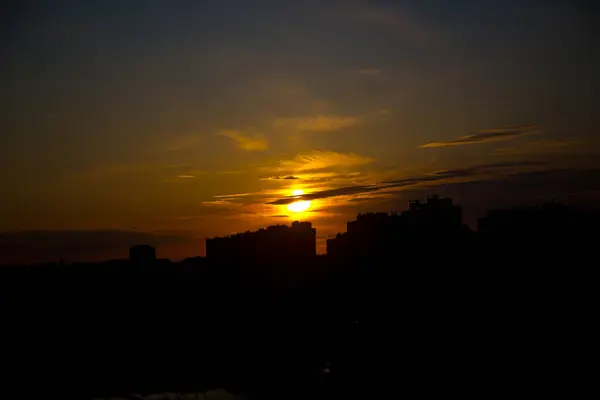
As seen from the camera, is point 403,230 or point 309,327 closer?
point 309,327

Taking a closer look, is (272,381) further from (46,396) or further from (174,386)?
(46,396)

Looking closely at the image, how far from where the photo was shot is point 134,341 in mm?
31734

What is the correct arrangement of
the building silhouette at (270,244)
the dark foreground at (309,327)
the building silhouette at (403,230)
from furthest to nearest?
the building silhouette at (270,244) < the building silhouette at (403,230) < the dark foreground at (309,327)

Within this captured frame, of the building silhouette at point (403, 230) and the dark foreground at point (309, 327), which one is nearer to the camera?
the dark foreground at point (309, 327)

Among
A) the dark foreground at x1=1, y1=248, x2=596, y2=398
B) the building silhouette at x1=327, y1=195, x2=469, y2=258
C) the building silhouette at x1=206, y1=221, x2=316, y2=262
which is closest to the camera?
the dark foreground at x1=1, y1=248, x2=596, y2=398

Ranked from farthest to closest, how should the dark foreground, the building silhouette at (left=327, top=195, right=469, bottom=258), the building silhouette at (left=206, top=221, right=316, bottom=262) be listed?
the building silhouette at (left=206, top=221, right=316, bottom=262)
the building silhouette at (left=327, top=195, right=469, bottom=258)
the dark foreground

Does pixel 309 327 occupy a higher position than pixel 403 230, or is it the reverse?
pixel 403 230

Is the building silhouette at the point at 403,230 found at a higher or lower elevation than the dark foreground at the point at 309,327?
higher

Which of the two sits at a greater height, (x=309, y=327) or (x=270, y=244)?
(x=270, y=244)

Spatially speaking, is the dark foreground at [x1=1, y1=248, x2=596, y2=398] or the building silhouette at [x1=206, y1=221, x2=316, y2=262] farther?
the building silhouette at [x1=206, y1=221, x2=316, y2=262]

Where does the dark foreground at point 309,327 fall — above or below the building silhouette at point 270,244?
below

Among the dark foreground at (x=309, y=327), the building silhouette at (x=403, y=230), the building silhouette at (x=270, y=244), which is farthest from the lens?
the building silhouette at (x=270, y=244)

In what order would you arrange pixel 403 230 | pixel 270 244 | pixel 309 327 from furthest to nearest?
pixel 270 244
pixel 403 230
pixel 309 327

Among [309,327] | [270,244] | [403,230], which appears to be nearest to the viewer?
[309,327]
